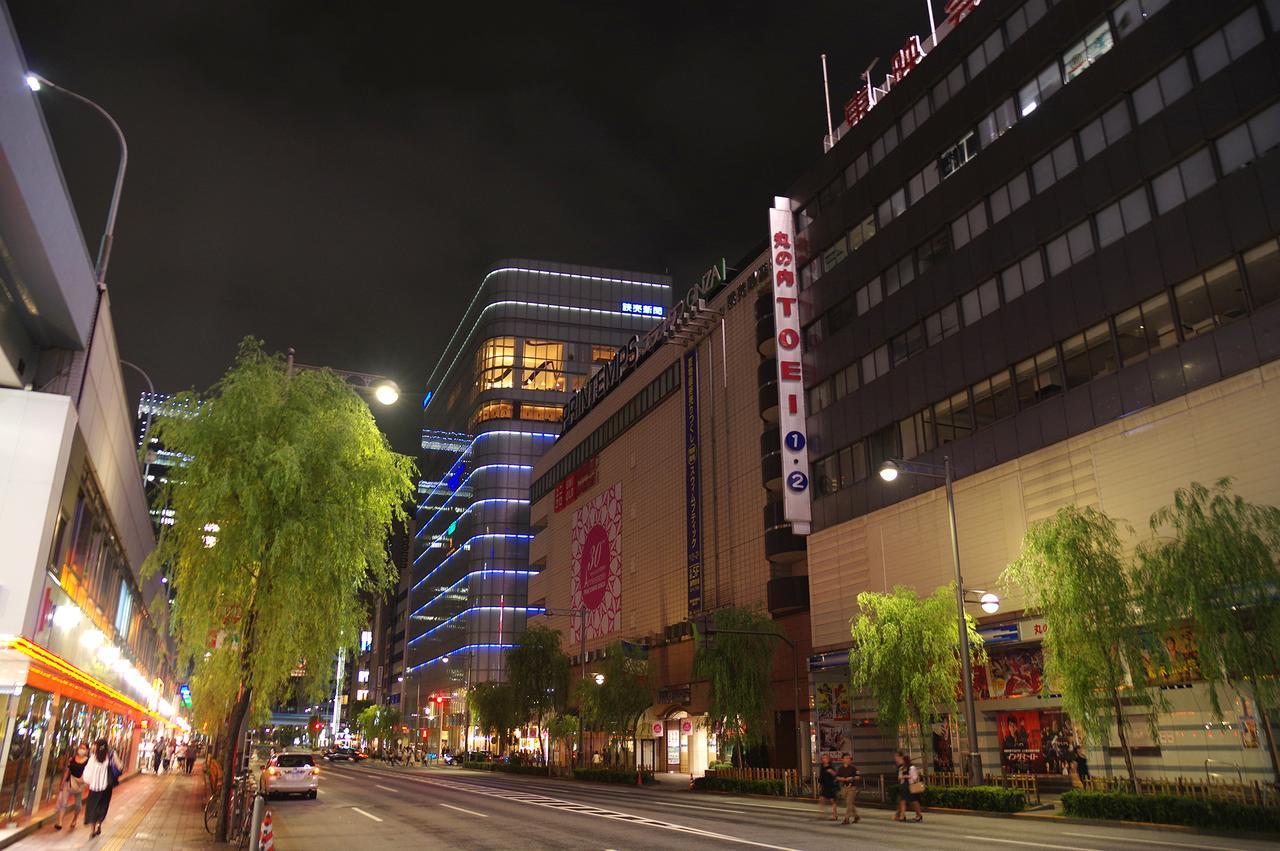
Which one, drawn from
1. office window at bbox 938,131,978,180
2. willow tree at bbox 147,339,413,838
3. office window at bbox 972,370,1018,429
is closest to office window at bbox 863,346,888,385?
office window at bbox 972,370,1018,429

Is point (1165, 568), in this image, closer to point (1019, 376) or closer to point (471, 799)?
point (1019, 376)

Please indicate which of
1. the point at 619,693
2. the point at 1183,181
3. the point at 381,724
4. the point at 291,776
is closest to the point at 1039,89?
the point at 1183,181

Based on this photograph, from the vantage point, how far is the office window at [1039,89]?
1293 inches

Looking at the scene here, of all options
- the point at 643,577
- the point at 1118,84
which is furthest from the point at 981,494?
the point at 643,577

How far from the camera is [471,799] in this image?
31.8 metres

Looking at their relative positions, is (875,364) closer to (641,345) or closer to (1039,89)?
(1039,89)

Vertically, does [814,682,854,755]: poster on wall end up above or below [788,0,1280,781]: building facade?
below

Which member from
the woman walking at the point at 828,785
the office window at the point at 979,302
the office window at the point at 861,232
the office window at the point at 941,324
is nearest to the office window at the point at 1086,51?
the office window at the point at 979,302

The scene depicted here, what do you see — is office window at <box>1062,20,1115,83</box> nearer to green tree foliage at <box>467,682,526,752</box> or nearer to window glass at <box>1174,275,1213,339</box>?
window glass at <box>1174,275,1213,339</box>

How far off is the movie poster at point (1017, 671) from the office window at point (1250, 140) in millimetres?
17114

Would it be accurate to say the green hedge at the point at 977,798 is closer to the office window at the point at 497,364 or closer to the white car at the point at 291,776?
the white car at the point at 291,776

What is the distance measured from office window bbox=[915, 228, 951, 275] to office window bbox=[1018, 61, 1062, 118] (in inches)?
Result: 222

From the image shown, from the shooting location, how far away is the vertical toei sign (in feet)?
141

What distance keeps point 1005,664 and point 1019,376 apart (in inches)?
429
